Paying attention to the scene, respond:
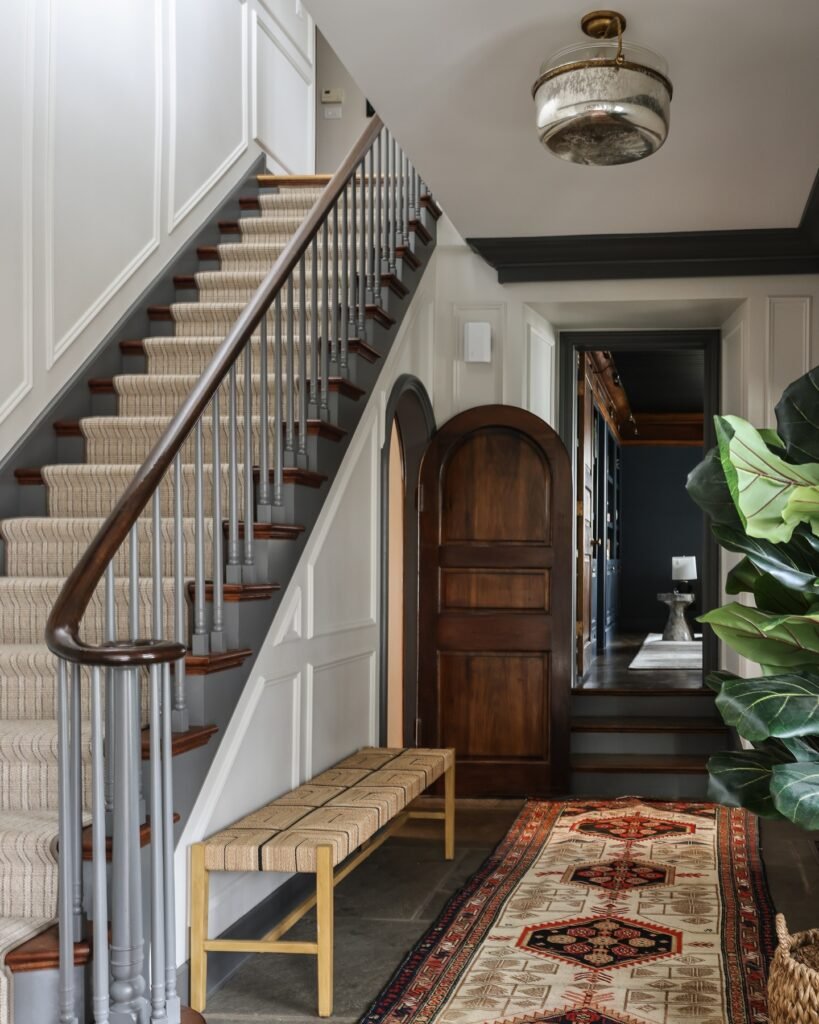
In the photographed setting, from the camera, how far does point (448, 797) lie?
5176mm

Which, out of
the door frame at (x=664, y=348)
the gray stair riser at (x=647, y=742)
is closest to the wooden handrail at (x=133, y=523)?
the door frame at (x=664, y=348)

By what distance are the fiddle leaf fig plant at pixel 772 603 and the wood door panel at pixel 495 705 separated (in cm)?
310

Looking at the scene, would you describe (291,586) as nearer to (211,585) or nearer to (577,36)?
(211,585)

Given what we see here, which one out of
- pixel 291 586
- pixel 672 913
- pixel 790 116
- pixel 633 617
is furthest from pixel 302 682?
pixel 633 617

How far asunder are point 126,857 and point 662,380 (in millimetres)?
11259

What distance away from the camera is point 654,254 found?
20.4 ft

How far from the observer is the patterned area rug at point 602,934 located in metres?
3.40

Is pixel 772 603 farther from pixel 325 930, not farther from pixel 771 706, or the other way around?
pixel 325 930

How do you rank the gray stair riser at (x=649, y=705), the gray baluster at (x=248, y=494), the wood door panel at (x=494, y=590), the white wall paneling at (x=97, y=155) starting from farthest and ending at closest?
the gray stair riser at (x=649, y=705), the wood door panel at (x=494, y=590), the white wall paneling at (x=97, y=155), the gray baluster at (x=248, y=494)

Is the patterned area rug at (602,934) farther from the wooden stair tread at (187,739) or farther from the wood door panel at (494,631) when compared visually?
the wood door panel at (494,631)

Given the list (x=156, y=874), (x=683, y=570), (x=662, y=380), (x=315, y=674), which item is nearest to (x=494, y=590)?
(x=315, y=674)

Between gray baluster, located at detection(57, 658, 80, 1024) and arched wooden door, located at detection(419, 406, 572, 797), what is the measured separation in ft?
12.7

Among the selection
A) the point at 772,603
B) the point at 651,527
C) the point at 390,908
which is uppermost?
the point at 651,527

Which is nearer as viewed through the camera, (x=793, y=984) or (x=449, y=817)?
(x=793, y=984)
